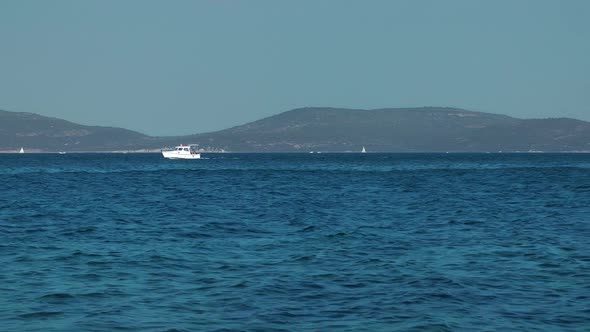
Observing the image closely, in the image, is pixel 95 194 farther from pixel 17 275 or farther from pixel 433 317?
pixel 433 317

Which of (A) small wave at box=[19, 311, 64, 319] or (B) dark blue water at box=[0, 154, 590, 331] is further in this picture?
(A) small wave at box=[19, 311, 64, 319]

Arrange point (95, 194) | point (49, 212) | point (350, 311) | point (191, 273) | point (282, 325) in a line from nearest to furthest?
point (282, 325) → point (350, 311) → point (191, 273) → point (49, 212) → point (95, 194)

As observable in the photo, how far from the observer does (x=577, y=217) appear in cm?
4569

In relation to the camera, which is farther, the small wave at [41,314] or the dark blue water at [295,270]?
the small wave at [41,314]

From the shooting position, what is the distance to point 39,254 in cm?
3020

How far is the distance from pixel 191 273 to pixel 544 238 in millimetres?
15630

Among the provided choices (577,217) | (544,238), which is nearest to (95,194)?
(577,217)

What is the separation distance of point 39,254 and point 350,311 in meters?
13.6

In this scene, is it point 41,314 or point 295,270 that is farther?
point 295,270

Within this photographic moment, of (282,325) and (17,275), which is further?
(17,275)

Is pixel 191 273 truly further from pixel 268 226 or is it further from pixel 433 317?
pixel 268 226

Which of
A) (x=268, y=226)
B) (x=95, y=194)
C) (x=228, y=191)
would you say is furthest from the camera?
(x=228, y=191)

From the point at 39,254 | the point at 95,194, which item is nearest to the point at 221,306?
the point at 39,254

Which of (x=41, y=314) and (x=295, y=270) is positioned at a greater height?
(x=295, y=270)
